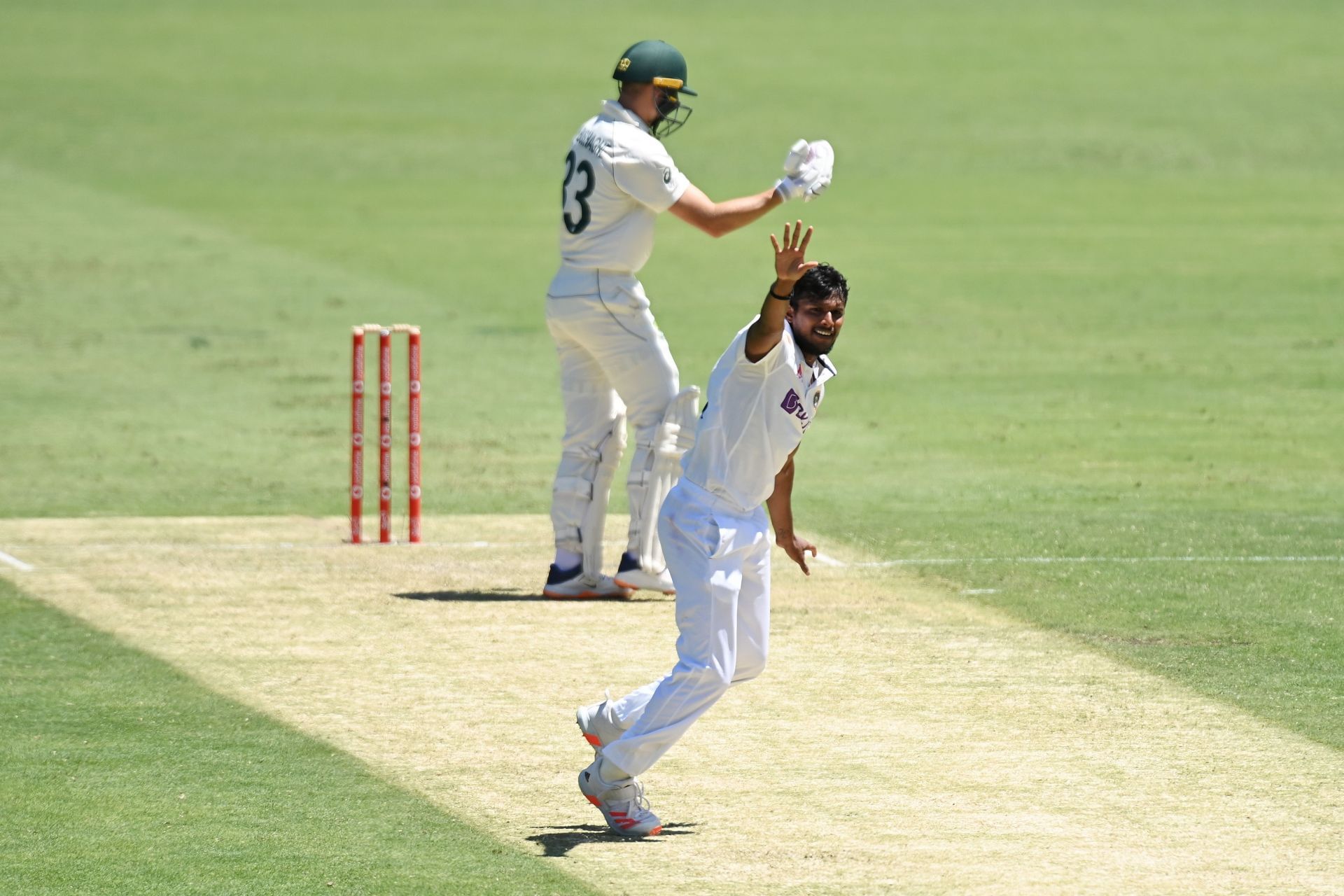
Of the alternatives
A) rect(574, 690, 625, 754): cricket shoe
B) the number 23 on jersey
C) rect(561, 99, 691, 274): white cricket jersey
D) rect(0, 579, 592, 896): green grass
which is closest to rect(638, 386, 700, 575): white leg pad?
rect(561, 99, 691, 274): white cricket jersey

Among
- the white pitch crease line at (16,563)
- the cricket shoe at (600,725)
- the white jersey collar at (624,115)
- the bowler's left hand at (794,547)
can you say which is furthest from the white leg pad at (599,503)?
the cricket shoe at (600,725)

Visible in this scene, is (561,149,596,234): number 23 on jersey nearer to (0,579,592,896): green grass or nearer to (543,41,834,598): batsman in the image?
(543,41,834,598): batsman

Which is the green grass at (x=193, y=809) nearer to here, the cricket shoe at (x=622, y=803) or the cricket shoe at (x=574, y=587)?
the cricket shoe at (x=622, y=803)

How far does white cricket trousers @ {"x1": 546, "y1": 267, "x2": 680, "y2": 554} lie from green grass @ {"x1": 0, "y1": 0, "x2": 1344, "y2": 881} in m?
1.67

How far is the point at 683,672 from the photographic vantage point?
22.4 ft

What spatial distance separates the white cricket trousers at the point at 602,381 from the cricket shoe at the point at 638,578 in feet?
0.29

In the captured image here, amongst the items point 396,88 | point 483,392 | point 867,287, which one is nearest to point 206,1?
point 396,88

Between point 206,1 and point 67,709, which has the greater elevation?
point 206,1

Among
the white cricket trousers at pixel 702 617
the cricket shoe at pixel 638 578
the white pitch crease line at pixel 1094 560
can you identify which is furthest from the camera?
the white pitch crease line at pixel 1094 560

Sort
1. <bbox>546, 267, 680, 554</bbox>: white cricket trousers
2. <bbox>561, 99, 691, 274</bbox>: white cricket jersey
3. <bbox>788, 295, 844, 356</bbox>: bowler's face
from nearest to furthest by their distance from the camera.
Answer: <bbox>788, 295, 844, 356</bbox>: bowler's face < <bbox>561, 99, 691, 274</bbox>: white cricket jersey < <bbox>546, 267, 680, 554</bbox>: white cricket trousers

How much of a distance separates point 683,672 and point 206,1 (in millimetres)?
49581

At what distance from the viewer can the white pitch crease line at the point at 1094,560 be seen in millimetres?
11422

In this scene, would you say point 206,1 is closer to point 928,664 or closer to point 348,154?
point 348,154

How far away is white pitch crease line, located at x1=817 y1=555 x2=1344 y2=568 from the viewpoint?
11.4 m
